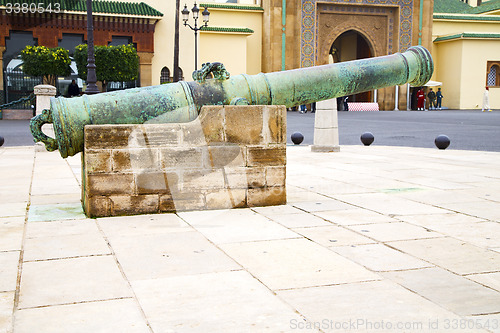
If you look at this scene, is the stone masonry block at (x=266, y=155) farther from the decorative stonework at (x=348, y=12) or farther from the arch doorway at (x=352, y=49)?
the arch doorway at (x=352, y=49)

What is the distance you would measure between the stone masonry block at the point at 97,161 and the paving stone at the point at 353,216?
5.57 feet

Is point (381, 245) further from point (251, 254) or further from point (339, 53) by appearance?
point (339, 53)

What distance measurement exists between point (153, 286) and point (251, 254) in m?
0.75

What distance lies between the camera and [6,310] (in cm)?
264

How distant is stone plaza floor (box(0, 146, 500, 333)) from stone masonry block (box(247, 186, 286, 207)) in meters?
0.10

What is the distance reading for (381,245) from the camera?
12.1 feet

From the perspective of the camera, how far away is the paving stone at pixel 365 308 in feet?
7.98

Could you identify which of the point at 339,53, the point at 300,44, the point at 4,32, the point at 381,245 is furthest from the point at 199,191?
the point at 339,53

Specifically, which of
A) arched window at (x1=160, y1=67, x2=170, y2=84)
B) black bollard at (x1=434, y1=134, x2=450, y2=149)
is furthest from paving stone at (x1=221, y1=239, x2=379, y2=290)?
arched window at (x1=160, y1=67, x2=170, y2=84)

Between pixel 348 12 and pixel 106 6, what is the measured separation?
563 inches

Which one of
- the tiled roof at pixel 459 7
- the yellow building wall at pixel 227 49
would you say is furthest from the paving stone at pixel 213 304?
the tiled roof at pixel 459 7

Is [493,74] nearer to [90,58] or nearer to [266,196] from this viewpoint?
[90,58]

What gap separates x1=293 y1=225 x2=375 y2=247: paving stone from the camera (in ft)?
12.4

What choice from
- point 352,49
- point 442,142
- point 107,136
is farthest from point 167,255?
point 352,49
